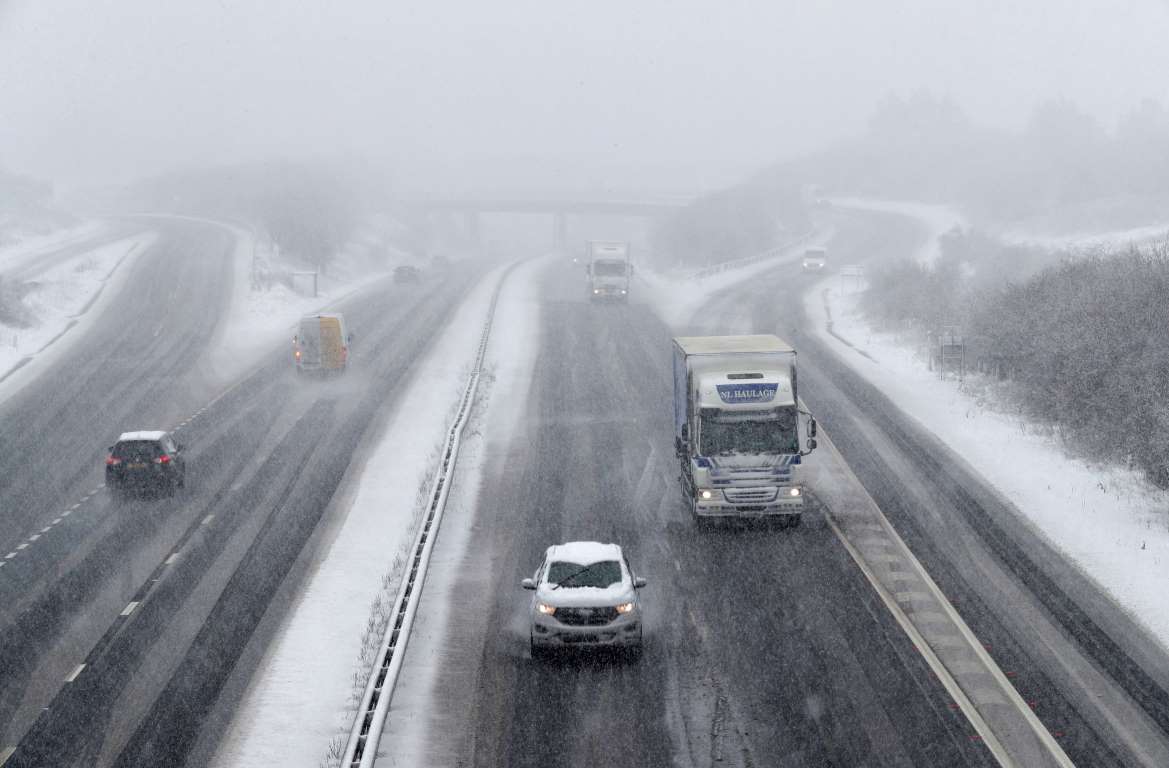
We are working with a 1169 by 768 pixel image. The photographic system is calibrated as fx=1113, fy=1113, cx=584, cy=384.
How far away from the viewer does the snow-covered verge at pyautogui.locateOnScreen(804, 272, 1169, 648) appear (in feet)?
68.2

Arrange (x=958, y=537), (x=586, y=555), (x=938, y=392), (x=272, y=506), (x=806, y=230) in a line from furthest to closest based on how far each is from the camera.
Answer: (x=806, y=230)
(x=938, y=392)
(x=272, y=506)
(x=958, y=537)
(x=586, y=555)

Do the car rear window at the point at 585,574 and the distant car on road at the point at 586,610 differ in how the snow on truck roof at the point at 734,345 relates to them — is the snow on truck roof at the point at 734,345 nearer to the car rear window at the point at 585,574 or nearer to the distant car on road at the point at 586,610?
the car rear window at the point at 585,574

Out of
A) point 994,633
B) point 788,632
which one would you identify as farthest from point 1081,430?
point 788,632

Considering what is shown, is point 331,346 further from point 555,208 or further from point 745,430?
point 555,208

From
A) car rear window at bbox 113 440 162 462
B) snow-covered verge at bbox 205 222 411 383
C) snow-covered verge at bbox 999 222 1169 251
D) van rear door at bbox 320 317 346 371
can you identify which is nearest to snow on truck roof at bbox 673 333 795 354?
car rear window at bbox 113 440 162 462

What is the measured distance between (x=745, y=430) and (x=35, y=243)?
86.0 meters

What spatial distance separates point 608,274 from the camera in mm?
67375

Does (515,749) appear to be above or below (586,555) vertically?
below

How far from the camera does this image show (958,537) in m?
23.0

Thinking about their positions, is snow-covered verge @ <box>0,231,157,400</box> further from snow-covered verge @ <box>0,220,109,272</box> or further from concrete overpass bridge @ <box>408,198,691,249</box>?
concrete overpass bridge @ <box>408,198,691,249</box>

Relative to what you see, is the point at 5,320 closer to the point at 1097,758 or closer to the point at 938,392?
the point at 938,392

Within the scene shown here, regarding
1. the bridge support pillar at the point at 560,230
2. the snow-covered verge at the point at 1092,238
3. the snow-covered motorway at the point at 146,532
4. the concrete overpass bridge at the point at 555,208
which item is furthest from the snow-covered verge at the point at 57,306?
the bridge support pillar at the point at 560,230

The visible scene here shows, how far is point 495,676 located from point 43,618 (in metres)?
8.08

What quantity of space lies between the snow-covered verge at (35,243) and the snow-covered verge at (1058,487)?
62441 millimetres
